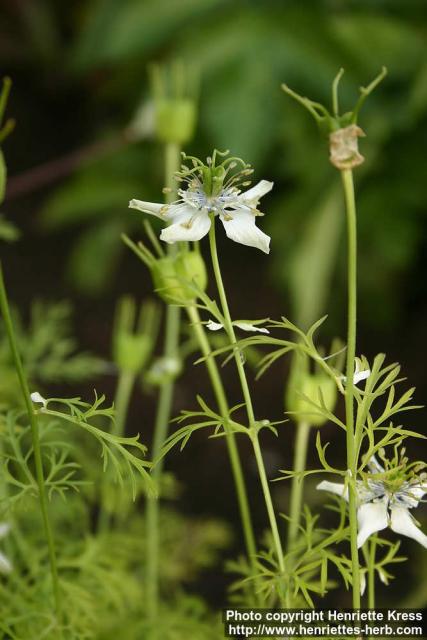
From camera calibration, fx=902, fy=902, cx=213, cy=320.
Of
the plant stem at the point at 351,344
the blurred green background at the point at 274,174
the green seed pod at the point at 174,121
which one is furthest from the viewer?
the blurred green background at the point at 274,174

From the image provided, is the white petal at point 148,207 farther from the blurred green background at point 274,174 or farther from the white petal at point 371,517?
the blurred green background at point 274,174

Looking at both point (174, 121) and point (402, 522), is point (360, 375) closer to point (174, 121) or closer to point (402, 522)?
point (402, 522)

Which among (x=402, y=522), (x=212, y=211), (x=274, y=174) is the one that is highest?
(x=274, y=174)

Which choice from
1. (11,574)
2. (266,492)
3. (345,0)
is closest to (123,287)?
(345,0)

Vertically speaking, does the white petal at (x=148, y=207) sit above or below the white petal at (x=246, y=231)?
above

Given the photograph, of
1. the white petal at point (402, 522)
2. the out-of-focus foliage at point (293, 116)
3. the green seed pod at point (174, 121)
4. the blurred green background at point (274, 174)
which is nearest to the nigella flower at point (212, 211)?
the white petal at point (402, 522)

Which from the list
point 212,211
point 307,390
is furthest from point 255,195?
point 307,390
